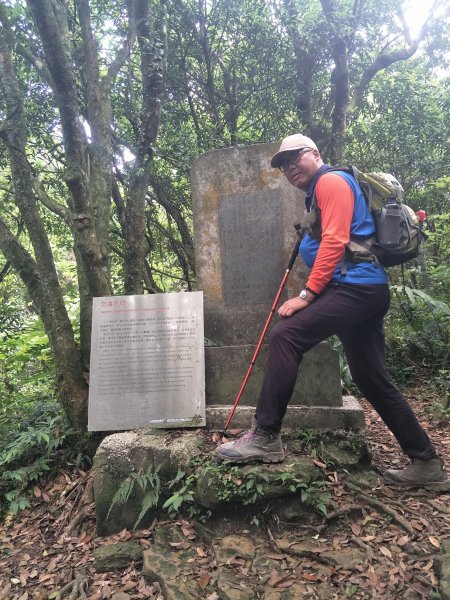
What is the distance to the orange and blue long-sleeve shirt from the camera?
276 cm

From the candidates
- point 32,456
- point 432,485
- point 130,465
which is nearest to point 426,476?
point 432,485

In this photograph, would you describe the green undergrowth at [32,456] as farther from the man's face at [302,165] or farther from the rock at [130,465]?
the man's face at [302,165]

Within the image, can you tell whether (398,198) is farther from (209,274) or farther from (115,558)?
(115,558)

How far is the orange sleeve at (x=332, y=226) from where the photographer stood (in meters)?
2.75

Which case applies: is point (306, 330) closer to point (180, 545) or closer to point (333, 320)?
point (333, 320)

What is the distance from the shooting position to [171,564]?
105 inches

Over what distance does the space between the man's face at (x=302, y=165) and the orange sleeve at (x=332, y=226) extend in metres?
0.24

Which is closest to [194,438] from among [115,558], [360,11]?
[115,558]

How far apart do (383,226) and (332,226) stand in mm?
397

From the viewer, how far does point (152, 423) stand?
3742mm

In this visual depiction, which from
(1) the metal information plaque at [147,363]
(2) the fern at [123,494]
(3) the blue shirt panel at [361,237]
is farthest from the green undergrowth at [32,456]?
(3) the blue shirt panel at [361,237]

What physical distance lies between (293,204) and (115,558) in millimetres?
3242

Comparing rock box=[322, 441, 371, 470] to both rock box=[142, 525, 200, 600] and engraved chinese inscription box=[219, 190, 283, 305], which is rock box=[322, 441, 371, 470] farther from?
engraved chinese inscription box=[219, 190, 283, 305]

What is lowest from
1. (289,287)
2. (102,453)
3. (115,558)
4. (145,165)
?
(115,558)
